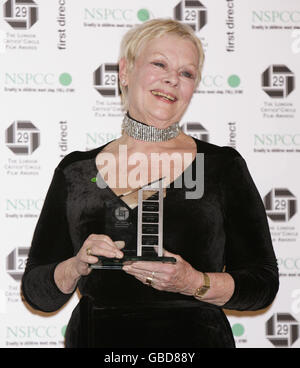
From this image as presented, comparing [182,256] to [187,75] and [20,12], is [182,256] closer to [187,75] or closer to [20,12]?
[187,75]

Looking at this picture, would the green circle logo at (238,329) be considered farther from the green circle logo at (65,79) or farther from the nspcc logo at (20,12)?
the nspcc logo at (20,12)

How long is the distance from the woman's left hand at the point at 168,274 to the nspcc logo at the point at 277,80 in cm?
120

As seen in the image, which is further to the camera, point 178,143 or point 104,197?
point 178,143

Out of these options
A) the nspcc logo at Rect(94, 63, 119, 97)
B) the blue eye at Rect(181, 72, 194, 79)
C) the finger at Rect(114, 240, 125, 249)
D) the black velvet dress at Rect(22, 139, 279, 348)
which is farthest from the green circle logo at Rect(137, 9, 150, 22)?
the finger at Rect(114, 240, 125, 249)

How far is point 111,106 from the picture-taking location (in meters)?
2.49

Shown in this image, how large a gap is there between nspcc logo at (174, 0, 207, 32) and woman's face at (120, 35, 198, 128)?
2.46ft

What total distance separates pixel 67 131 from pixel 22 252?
0.52m

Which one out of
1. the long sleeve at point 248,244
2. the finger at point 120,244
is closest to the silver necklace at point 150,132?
the long sleeve at point 248,244

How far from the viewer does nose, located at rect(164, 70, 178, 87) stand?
177 centimetres

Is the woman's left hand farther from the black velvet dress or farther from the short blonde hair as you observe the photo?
the short blonde hair

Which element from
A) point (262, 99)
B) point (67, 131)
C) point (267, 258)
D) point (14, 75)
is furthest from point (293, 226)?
point (14, 75)

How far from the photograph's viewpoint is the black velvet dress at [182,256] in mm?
1624

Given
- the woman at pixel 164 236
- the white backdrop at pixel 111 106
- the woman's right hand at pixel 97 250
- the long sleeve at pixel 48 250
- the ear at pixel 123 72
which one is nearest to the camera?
the woman's right hand at pixel 97 250

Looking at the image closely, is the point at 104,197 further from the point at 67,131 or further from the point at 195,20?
the point at 195,20
